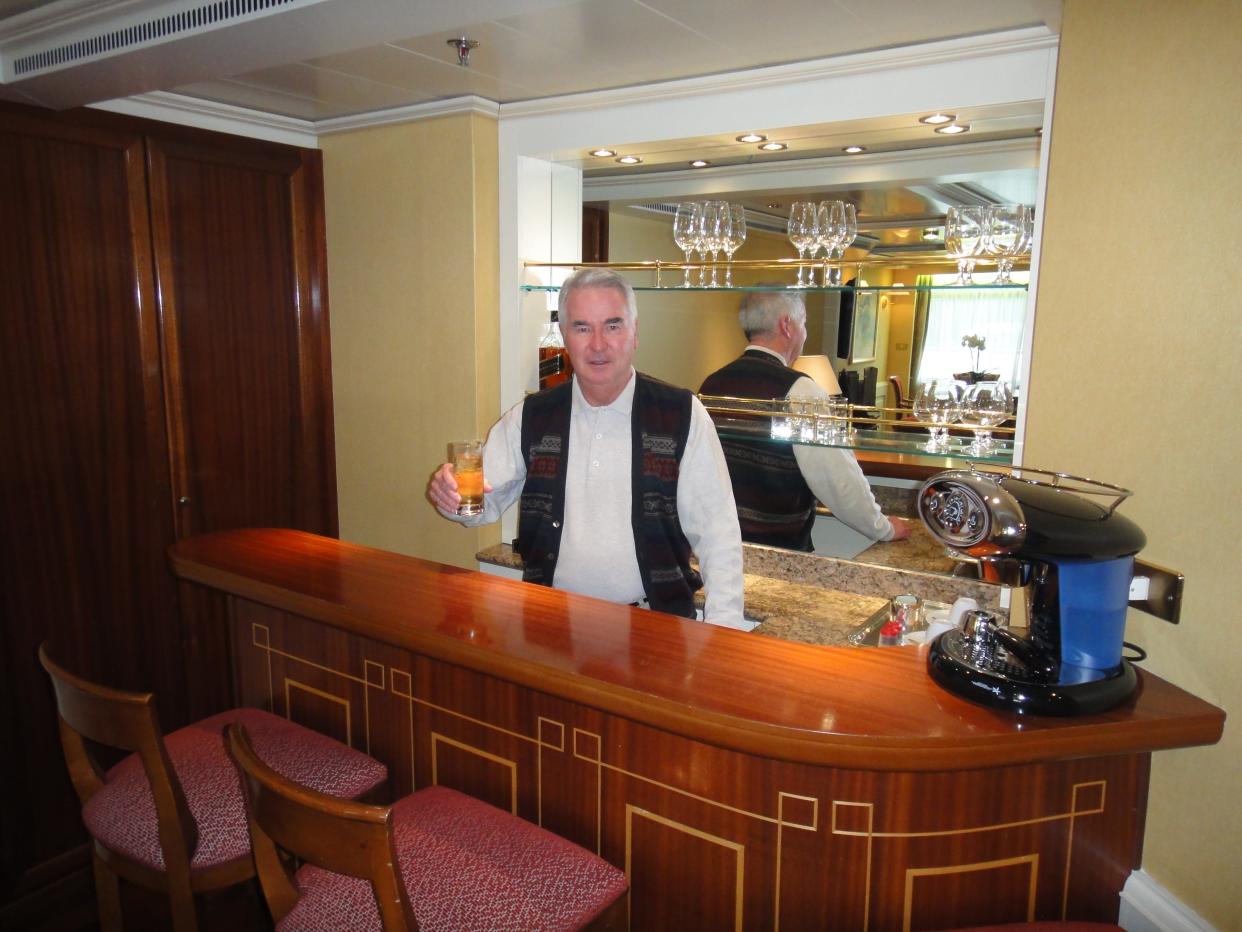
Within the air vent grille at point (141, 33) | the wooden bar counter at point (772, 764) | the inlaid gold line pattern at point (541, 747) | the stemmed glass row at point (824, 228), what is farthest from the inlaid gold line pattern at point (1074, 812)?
the air vent grille at point (141, 33)

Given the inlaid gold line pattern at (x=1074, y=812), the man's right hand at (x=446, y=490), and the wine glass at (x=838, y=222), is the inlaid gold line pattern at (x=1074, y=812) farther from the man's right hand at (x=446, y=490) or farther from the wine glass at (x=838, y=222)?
the wine glass at (x=838, y=222)

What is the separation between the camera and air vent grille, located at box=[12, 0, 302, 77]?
1.85 metres

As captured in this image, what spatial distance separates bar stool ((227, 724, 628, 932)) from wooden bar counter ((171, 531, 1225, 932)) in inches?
5.6

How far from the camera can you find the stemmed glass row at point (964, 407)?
2.21 metres

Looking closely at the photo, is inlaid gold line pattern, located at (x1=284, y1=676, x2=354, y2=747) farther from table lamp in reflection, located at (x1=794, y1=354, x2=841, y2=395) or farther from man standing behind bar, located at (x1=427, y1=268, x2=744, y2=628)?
table lamp in reflection, located at (x1=794, y1=354, x2=841, y2=395)

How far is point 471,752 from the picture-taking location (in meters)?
1.74

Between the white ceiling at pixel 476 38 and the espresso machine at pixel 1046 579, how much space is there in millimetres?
1195

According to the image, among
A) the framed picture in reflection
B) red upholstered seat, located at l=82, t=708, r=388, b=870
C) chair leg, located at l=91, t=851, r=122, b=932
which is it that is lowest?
chair leg, located at l=91, t=851, r=122, b=932

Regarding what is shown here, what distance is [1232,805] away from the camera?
1.48 meters

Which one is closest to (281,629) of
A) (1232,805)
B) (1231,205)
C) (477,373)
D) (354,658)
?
(354,658)

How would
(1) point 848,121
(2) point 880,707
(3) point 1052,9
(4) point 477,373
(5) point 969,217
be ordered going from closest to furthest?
(2) point 880,707
(3) point 1052,9
(5) point 969,217
(1) point 848,121
(4) point 477,373

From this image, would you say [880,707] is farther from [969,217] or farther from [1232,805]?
[969,217]

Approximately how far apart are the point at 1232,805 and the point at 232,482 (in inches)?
125

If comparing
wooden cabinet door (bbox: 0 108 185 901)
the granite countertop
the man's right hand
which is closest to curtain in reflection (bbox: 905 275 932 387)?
the granite countertop
